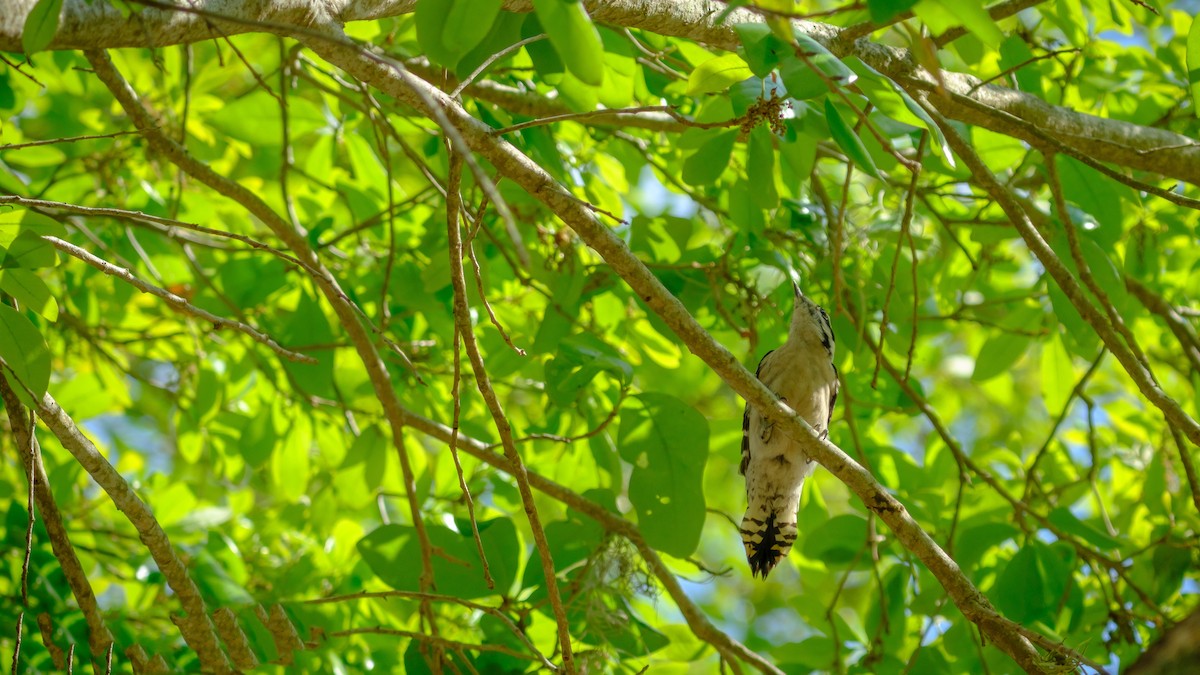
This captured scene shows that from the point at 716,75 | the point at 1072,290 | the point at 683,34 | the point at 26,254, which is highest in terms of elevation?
the point at 683,34

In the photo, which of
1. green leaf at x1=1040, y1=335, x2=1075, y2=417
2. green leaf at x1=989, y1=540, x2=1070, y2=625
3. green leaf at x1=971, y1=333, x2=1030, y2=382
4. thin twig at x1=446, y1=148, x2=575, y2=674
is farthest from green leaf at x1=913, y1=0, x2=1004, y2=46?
green leaf at x1=1040, y1=335, x2=1075, y2=417

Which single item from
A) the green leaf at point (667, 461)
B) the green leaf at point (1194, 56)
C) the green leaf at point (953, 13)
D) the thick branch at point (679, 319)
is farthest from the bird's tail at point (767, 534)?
the green leaf at point (953, 13)

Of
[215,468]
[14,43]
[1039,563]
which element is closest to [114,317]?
[215,468]

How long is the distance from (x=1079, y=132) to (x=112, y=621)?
3.01m

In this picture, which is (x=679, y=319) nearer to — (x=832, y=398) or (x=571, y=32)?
(x=571, y=32)

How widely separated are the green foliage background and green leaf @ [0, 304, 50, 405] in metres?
0.10

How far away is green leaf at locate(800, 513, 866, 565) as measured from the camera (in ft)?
10.3

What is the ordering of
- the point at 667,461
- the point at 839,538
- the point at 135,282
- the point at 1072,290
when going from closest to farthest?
the point at 135,282 < the point at 1072,290 < the point at 667,461 < the point at 839,538

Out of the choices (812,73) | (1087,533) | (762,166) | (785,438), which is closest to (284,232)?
(762,166)

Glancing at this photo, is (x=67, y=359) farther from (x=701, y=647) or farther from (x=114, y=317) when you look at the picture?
(x=701, y=647)

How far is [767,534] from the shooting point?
3.34 meters

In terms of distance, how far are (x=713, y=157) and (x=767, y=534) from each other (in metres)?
1.60

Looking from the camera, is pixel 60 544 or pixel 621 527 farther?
pixel 621 527

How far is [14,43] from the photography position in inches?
63.2
